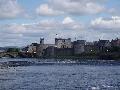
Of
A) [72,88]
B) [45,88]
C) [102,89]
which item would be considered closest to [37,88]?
[45,88]

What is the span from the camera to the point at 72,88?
59.0 meters

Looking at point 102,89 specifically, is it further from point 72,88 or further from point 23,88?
point 23,88

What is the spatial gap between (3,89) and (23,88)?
2861 millimetres

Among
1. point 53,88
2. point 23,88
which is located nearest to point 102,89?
point 53,88

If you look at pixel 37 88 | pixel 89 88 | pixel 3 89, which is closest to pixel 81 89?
pixel 89 88

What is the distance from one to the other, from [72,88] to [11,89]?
8.38 meters

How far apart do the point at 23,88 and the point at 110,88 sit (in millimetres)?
12018

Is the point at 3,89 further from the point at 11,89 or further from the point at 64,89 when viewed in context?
the point at 64,89

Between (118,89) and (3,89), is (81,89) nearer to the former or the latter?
(118,89)

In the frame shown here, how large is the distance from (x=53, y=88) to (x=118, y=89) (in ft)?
29.4

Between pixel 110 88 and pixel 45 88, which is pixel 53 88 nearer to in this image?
pixel 45 88

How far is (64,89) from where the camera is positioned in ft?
188

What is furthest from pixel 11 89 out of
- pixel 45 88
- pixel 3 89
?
pixel 45 88

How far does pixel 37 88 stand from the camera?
59219 millimetres
